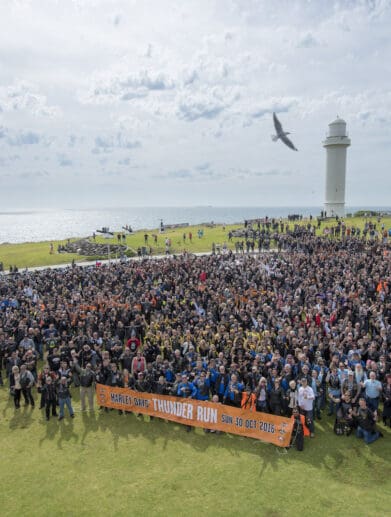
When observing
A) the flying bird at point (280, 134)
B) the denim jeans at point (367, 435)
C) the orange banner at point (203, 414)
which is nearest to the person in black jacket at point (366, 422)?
the denim jeans at point (367, 435)

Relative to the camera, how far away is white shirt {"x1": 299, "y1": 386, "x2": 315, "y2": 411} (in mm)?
11188

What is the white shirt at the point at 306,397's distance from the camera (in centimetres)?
1119

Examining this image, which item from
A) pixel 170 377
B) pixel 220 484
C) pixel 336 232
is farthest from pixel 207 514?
pixel 336 232

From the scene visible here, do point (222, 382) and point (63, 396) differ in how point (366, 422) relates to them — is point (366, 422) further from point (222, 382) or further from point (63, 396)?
point (63, 396)

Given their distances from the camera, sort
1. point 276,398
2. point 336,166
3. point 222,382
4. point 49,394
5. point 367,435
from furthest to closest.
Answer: point 336,166 < point 49,394 < point 222,382 < point 276,398 < point 367,435

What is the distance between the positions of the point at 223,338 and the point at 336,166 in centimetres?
6013

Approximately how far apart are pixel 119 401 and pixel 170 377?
188 centimetres

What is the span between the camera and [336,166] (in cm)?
6775

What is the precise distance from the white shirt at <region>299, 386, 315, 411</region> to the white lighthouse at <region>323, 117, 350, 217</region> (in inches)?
2417

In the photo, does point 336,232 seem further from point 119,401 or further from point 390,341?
point 119,401

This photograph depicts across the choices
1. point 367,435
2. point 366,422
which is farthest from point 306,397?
point 367,435

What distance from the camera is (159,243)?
54.3m

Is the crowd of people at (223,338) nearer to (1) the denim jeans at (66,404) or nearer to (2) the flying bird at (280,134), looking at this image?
(1) the denim jeans at (66,404)

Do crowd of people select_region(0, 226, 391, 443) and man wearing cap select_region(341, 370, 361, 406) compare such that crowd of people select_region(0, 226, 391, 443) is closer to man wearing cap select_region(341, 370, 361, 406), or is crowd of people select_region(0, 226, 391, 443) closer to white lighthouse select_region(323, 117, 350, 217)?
man wearing cap select_region(341, 370, 361, 406)
